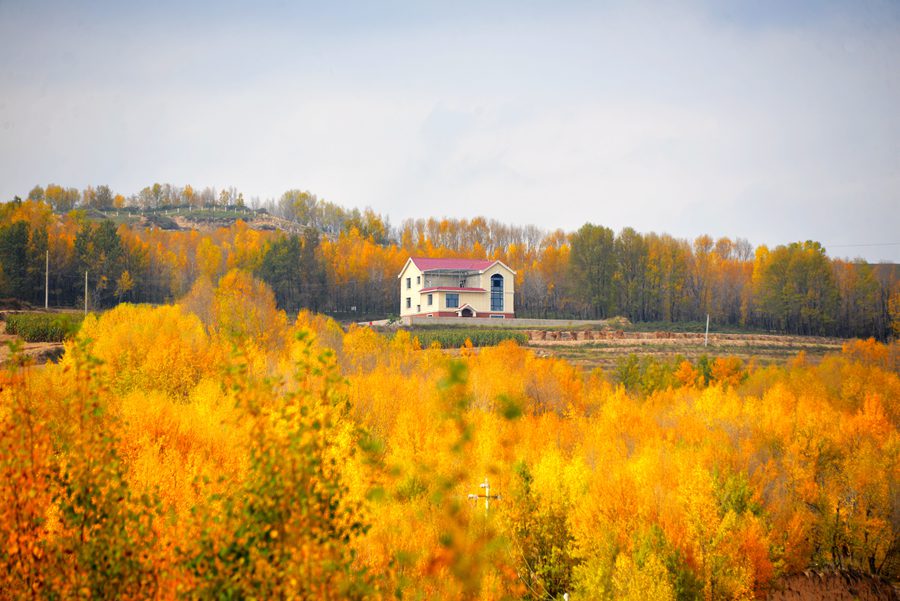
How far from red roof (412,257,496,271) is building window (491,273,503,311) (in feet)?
5.32

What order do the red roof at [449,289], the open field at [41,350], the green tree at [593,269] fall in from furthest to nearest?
1. the green tree at [593,269]
2. the red roof at [449,289]
3. the open field at [41,350]

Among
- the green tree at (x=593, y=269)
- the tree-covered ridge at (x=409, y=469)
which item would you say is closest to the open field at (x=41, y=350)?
the tree-covered ridge at (x=409, y=469)

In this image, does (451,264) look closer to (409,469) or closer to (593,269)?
(593,269)

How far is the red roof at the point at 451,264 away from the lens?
8244 cm

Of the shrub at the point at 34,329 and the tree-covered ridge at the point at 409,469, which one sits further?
the shrub at the point at 34,329

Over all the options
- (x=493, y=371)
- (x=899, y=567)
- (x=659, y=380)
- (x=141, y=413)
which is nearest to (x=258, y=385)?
(x=141, y=413)

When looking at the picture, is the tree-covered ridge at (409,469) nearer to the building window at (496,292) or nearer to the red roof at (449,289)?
the red roof at (449,289)

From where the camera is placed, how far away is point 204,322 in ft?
166

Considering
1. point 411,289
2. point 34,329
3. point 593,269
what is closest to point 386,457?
point 34,329

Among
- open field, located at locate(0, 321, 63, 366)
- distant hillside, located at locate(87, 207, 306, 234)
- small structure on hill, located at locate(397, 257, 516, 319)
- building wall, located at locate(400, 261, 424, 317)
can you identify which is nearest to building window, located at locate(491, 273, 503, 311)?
small structure on hill, located at locate(397, 257, 516, 319)

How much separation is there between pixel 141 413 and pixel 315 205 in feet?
496

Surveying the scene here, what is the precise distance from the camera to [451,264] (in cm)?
8319

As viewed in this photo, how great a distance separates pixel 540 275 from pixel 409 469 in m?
82.8

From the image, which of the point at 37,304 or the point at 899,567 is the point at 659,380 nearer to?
the point at 899,567
